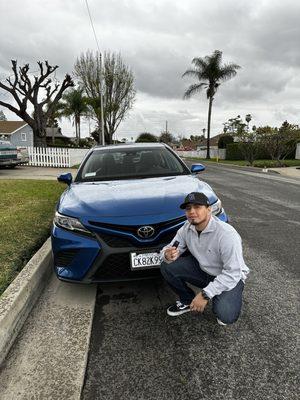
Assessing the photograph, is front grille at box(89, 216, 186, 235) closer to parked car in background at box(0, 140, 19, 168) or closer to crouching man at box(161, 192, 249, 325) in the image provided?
crouching man at box(161, 192, 249, 325)

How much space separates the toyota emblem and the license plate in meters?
0.16

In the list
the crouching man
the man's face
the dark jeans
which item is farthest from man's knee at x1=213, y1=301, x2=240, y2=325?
the man's face

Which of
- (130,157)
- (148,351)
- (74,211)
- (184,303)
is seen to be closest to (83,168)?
(130,157)

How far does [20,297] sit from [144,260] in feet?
3.75

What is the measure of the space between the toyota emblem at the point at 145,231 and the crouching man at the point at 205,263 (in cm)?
22

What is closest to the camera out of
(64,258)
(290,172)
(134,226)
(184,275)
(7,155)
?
(184,275)

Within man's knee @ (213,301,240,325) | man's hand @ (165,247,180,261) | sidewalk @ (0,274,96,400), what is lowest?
sidewalk @ (0,274,96,400)

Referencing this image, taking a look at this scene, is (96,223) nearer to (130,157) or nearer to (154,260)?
(154,260)

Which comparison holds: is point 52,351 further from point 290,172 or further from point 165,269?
point 290,172

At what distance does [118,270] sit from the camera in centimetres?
329

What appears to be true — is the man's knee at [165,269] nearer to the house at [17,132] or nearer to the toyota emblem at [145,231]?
the toyota emblem at [145,231]

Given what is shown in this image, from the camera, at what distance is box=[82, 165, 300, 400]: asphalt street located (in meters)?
A: 2.29

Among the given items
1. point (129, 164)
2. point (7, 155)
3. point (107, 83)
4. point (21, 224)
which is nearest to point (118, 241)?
point (129, 164)

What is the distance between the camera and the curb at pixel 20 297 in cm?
280
